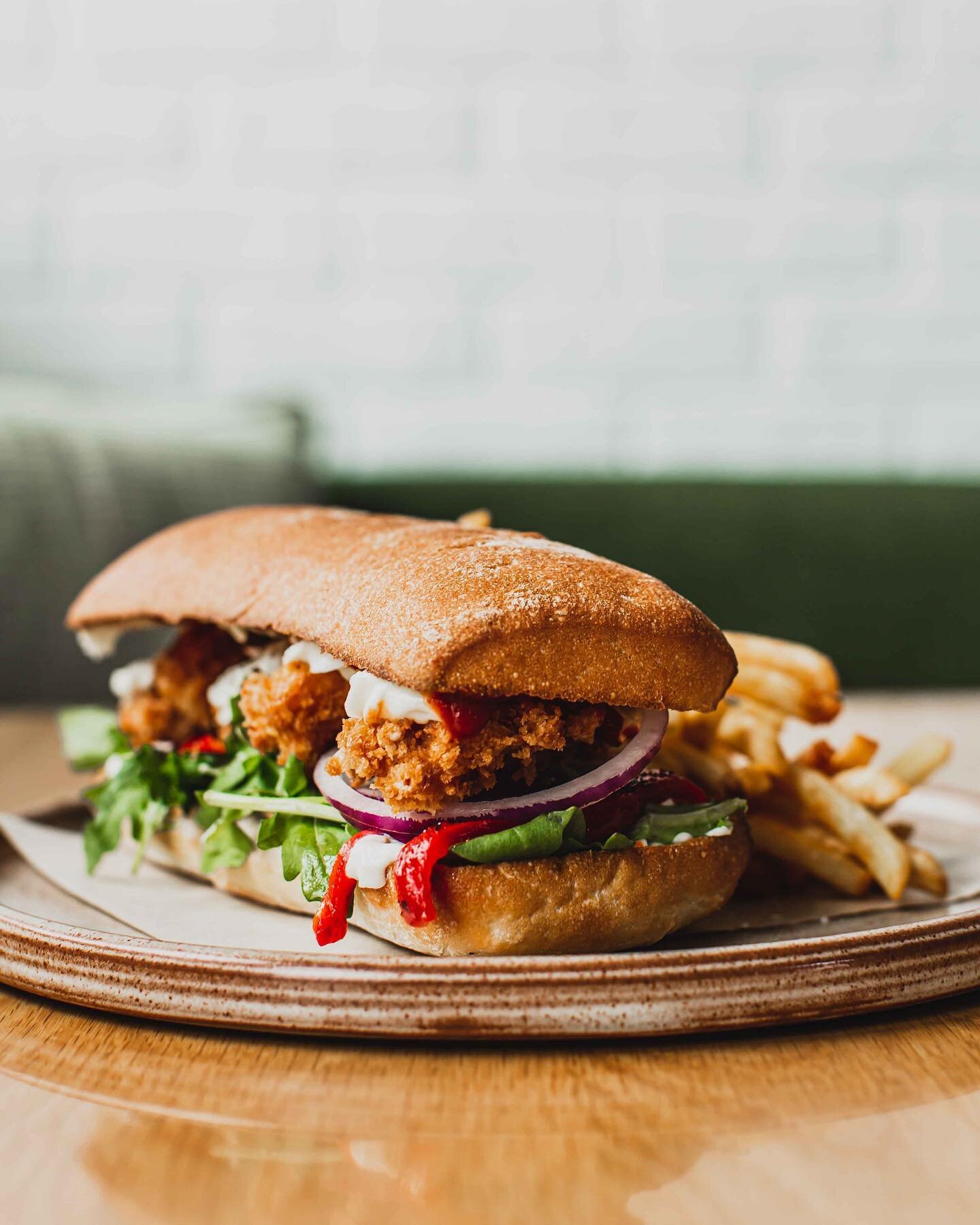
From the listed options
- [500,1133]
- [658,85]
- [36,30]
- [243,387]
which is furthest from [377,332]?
[500,1133]

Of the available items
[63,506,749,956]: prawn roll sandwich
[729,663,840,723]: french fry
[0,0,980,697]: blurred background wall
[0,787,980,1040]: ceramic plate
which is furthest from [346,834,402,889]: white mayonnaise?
[0,0,980,697]: blurred background wall

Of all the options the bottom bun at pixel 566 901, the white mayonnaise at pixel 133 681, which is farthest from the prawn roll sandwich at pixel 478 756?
the white mayonnaise at pixel 133 681

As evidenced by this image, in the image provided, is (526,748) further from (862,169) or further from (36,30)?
(36,30)

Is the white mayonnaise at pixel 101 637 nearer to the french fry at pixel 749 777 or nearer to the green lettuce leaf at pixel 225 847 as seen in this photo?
the green lettuce leaf at pixel 225 847

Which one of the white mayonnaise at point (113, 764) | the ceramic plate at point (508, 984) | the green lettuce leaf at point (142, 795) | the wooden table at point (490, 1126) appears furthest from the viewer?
the white mayonnaise at point (113, 764)

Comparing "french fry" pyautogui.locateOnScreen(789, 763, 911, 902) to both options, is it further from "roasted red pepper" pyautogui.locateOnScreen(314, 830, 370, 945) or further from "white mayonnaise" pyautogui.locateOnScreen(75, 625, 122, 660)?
"white mayonnaise" pyautogui.locateOnScreen(75, 625, 122, 660)

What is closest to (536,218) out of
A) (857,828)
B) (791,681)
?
(791,681)

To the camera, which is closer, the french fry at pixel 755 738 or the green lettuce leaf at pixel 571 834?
the green lettuce leaf at pixel 571 834
